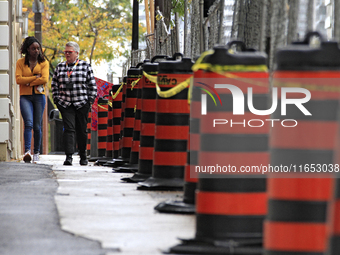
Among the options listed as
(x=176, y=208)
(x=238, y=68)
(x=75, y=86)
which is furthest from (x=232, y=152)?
(x=75, y=86)

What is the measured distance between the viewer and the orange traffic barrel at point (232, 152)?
3902mm

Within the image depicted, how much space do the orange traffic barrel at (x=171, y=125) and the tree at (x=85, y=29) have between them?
28070 mm

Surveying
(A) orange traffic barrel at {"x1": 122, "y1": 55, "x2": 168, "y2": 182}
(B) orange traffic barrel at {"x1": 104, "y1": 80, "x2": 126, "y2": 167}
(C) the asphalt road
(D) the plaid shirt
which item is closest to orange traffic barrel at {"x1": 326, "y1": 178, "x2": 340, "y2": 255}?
(C) the asphalt road

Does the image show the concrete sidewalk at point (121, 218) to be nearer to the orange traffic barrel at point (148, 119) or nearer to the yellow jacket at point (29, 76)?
the orange traffic barrel at point (148, 119)

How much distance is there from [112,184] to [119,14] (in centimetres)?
3234

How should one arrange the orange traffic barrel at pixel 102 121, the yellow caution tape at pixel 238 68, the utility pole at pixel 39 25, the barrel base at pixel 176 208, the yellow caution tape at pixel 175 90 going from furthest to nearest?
the utility pole at pixel 39 25
the orange traffic barrel at pixel 102 121
the yellow caution tape at pixel 175 90
the barrel base at pixel 176 208
the yellow caution tape at pixel 238 68

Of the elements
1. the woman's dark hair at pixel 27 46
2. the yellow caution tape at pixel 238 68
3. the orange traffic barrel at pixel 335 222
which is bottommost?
the orange traffic barrel at pixel 335 222

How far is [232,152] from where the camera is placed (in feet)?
12.8

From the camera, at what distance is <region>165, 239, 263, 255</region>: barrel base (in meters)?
3.73

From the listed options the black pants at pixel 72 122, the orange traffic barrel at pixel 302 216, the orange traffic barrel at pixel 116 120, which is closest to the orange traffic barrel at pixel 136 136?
the black pants at pixel 72 122

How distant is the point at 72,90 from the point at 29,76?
0.91 meters

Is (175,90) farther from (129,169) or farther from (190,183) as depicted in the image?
(129,169)

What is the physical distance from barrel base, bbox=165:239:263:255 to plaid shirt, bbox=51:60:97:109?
24.7ft

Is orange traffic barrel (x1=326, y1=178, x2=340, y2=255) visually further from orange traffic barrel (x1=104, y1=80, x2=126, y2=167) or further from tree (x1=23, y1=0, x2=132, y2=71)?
tree (x1=23, y1=0, x2=132, y2=71)
